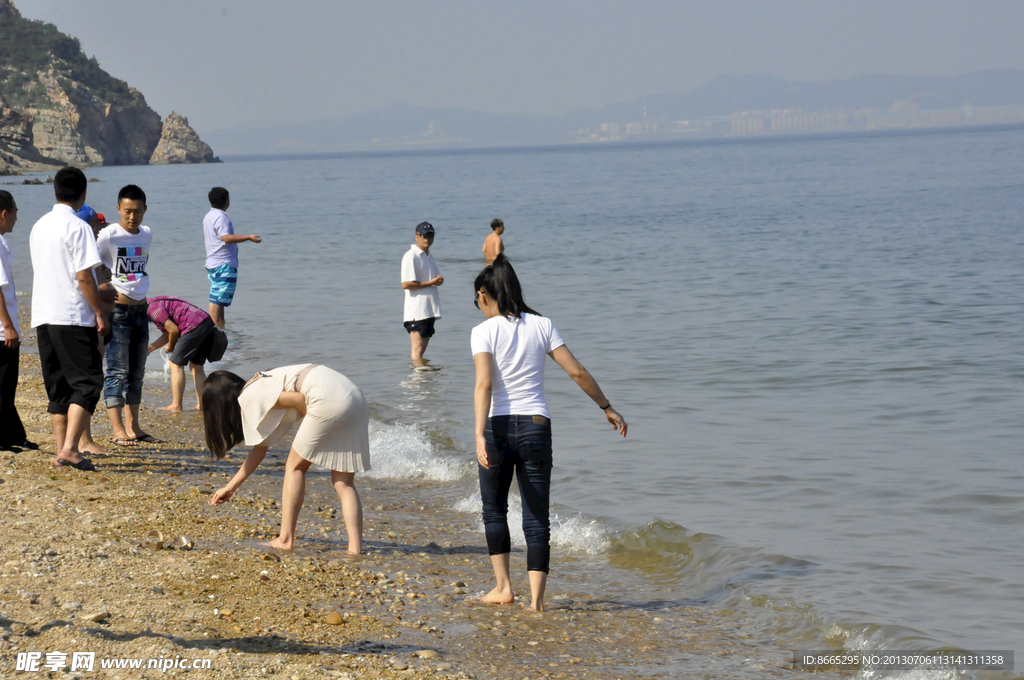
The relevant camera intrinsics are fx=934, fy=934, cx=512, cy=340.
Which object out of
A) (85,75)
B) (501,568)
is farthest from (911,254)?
Answer: (85,75)

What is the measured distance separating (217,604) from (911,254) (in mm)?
22075

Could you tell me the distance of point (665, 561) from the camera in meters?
6.05

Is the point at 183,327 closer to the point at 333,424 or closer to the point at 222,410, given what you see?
the point at 222,410

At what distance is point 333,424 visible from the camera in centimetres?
504

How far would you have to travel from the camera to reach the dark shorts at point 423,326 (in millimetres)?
11305

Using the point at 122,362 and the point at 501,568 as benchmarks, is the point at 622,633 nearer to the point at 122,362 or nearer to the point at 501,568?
the point at 501,568

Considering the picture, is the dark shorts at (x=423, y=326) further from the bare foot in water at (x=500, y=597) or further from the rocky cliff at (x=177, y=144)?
the rocky cliff at (x=177, y=144)

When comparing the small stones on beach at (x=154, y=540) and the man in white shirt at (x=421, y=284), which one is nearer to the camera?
the small stones on beach at (x=154, y=540)

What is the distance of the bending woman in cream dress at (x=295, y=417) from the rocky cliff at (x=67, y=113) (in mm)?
95138

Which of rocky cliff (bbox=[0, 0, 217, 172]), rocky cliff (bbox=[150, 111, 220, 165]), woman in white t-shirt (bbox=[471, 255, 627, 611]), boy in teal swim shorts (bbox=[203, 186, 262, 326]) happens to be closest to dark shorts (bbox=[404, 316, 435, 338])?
boy in teal swim shorts (bbox=[203, 186, 262, 326])

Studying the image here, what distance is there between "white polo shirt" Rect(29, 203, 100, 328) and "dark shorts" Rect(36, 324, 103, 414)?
0.24ft

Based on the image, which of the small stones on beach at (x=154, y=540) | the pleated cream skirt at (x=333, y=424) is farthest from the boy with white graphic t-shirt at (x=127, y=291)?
the pleated cream skirt at (x=333, y=424)

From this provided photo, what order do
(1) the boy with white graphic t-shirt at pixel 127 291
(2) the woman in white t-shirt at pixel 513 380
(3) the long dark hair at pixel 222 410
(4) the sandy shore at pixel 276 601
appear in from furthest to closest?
1. (1) the boy with white graphic t-shirt at pixel 127 291
2. (3) the long dark hair at pixel 222 410
3. (2) the woman in white t-shirt at pixel 513 380
4. (4) the sandy shore at pixel 276 601

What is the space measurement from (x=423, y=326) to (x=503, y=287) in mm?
6856
